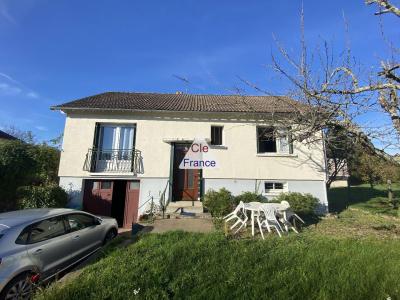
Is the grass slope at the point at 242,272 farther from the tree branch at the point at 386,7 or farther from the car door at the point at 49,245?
the tree branch at the point at 386,7

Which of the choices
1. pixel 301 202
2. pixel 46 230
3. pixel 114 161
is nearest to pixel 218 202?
pixel 301 202

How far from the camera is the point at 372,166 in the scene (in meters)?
18.0

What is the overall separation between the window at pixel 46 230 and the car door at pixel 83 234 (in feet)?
0.85

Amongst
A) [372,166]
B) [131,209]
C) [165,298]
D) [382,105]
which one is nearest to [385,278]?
[165,298]

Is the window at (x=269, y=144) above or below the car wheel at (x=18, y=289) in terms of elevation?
above

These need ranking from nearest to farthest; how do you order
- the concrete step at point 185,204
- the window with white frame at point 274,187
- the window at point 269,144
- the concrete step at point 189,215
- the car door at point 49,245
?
the car door at point 49,245
the concrete step at point 189,215
the concrete step at point 185,204
the window with white frame at point 274,187
the window at point 269,144

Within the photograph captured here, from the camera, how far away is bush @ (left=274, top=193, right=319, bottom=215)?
11.3 meters

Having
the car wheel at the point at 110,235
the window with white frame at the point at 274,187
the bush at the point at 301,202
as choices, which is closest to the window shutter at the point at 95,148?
the car wheel at the point at 110,235

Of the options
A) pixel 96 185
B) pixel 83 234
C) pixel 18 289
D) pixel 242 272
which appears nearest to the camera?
A: pixel 18 289

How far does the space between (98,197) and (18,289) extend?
8.23 m

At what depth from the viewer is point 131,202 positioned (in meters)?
12.8

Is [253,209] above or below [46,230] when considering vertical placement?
above

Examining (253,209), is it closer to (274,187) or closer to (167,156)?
(274,187)

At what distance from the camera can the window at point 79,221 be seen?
6680mm
